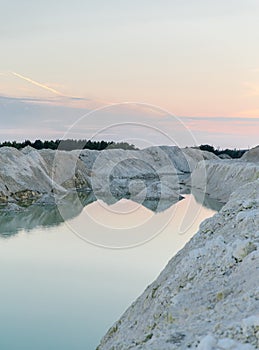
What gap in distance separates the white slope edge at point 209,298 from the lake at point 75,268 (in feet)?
9.78

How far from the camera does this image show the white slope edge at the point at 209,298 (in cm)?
474

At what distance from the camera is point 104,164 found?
61062 millimetres

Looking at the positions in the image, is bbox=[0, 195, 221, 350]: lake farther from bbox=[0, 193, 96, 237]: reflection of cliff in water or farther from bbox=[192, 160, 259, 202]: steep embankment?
bbox=[192, 160, 259, 202]: steep embankment

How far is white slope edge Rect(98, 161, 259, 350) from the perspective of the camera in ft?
15.5

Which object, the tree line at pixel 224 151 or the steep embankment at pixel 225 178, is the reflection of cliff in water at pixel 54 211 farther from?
the tree line at pixel 224 151

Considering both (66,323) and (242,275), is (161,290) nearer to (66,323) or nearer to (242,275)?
(242,275)

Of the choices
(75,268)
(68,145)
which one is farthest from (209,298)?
(68,145)

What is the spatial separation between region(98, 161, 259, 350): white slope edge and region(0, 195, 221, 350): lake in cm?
298

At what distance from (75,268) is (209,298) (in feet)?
33.4

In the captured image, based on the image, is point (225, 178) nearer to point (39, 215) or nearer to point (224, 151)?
point (39, 215)

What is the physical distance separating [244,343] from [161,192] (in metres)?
33.8

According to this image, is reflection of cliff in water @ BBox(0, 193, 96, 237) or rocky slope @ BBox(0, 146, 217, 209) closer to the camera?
reflection of cliff in water @ BBox(0, 193, 96, 237)

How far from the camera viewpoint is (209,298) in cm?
602

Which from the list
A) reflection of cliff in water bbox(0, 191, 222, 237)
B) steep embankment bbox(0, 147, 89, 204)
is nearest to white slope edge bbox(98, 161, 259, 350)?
reflection of cliff in water bbox(0, 191, 222, 237)
